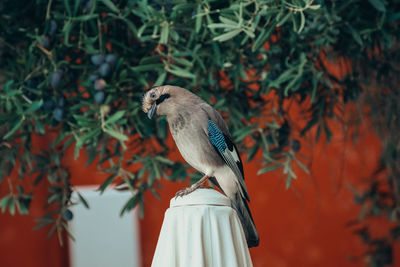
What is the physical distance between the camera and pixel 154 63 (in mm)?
2064

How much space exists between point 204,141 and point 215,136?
31 mm

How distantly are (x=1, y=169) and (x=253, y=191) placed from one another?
2.38 m

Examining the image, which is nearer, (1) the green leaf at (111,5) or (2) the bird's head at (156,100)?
(2) the bird's head at (156,100)

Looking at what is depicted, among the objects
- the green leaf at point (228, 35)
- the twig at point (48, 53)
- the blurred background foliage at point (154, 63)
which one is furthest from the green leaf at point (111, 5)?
the green leaf at point (228, 35)

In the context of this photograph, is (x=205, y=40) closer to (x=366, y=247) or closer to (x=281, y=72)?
(x=281, y=72)

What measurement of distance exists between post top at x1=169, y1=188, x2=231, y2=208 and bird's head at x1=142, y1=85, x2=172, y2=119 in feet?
0.69

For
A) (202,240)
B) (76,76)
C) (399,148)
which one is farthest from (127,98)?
(399,148)

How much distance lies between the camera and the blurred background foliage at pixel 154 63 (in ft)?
6.49

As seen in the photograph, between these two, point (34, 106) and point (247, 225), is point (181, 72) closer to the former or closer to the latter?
point (34, 106)

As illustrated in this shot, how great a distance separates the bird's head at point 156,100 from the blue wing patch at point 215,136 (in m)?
0.14

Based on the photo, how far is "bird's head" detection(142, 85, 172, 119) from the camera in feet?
4.84

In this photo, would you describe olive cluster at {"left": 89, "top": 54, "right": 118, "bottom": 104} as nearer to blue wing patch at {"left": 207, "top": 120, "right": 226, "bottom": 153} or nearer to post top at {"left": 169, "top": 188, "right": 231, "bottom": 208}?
blue wing patch at {"left": 207, "top": 120, "right": 226, "bottom": 153}

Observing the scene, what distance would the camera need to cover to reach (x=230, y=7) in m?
1.92

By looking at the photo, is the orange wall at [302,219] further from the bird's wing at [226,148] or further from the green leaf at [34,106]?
the bird's wing at [226,148]
